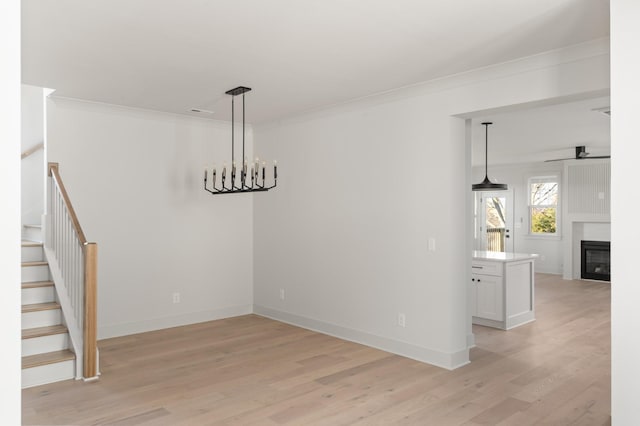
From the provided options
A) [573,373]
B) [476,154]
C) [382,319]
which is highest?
[476,154]

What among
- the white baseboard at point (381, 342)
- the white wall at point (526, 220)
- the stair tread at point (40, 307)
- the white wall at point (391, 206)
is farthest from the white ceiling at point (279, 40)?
the white wall at point (526, 220)

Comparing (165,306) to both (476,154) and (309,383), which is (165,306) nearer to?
(309,383)

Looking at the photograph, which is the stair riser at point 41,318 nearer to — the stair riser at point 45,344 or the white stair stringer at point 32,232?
the stair riser at point 45,344

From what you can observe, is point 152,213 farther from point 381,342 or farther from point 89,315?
point 381,342

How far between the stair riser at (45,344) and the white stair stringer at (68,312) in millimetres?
81

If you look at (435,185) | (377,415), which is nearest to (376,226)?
(435,185)

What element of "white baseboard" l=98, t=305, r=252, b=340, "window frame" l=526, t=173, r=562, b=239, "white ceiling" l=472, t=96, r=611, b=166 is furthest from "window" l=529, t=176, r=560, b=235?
"white baseboard" l=98, t=305, r=252, b=340

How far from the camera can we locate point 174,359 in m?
4.47

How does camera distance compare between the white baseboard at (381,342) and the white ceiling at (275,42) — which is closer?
the white ceiling at (275,42)

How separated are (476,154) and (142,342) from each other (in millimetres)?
7180

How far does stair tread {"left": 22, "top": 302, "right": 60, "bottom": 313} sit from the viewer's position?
13.6ft

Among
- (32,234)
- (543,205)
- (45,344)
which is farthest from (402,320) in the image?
(543,205)

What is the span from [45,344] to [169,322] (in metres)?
1.78

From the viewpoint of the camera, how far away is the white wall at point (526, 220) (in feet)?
34.3
